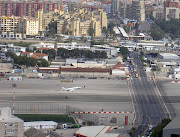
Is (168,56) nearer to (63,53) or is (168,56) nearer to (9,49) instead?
(63,53)

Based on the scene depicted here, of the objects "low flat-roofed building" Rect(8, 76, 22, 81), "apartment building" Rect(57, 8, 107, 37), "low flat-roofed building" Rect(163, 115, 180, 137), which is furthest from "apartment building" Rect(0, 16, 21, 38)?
"low flat-roofed building" Rect(163, 115, 180, 137)

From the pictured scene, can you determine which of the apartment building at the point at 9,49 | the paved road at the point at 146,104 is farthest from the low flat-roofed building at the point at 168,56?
the apartment building at the point at 9,49

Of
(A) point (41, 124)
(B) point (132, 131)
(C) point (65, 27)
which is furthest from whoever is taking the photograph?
(C) point (65, 27)

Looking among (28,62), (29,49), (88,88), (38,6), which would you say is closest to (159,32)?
(38,6)

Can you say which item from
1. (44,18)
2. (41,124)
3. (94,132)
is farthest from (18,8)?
(94,132)

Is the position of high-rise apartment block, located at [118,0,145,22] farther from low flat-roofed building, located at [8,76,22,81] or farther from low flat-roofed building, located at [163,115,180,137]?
low flat-roofed building, located at [163,115,180,137]

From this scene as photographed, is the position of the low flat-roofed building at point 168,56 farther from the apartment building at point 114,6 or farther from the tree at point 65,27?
the apartment building at point 114,6
